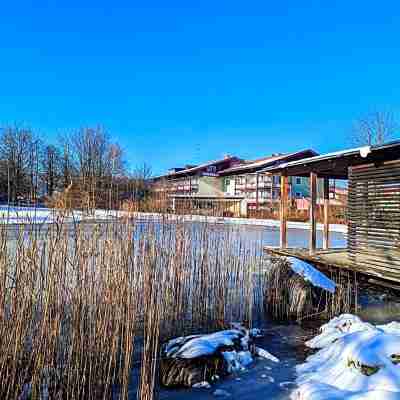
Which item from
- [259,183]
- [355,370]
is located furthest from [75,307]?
[259,183]

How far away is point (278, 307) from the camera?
14.1 ft

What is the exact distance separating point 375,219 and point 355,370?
12.8 feet

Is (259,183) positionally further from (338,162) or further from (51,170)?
(51,170)

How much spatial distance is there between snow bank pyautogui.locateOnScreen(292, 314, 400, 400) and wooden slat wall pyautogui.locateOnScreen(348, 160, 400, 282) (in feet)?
8.69

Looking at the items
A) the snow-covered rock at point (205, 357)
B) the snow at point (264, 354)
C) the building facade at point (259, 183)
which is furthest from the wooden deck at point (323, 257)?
the building facade at point (259, 183)

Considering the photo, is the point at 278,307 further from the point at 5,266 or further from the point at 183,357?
the point at 5,266

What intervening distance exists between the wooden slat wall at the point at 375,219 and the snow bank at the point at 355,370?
2650 millimetres

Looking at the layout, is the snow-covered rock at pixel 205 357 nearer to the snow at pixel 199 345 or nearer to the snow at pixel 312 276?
the snow at pixel 199 345

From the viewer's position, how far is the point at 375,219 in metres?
5.59

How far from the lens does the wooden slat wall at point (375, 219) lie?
17.0 ft

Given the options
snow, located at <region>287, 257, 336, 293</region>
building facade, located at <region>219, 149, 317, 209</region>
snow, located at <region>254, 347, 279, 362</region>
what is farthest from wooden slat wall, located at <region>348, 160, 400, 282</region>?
building facade, located at <region>219, 149, 317, 209</region>

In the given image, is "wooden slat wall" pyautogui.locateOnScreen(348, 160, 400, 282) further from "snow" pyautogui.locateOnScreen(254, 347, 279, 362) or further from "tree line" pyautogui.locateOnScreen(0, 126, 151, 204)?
"tree line" pyautogui.locateOnScreen(0, 126, 151, 204)

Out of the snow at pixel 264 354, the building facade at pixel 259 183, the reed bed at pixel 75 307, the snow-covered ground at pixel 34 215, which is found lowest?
the snow at pixel 264 354

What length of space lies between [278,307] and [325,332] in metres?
0.95
